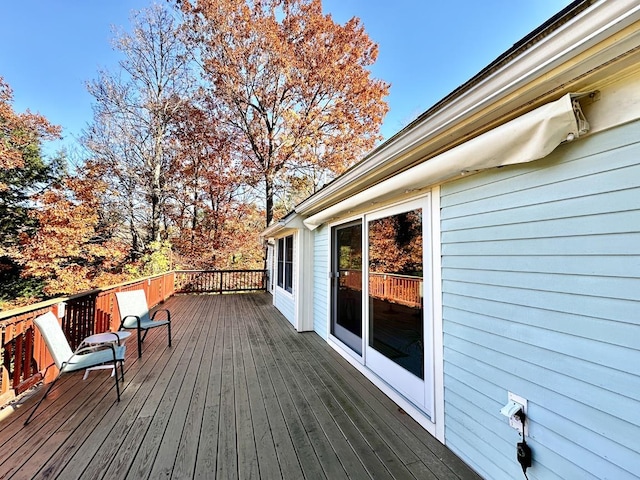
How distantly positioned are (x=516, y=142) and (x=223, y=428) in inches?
114

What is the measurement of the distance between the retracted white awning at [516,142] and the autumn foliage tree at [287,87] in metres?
11.3

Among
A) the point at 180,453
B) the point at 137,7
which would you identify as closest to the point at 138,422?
the point at 180,453

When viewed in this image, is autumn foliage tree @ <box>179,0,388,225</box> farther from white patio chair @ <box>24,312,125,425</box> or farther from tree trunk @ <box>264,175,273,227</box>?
white patio chair @ <box>24,312,125,425</box>

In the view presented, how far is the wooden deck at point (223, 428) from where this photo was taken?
6.38 feet

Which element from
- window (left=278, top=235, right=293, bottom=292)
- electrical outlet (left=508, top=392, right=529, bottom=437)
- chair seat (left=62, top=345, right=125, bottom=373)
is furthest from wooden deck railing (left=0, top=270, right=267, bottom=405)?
electrical outlet (left=508, top=392, right=529, bottom=437)

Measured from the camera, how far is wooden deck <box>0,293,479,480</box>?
194 cm

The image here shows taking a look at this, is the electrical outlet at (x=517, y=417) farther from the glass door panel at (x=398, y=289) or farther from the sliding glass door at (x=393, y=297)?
the glass door panel at (x=398, y=289)

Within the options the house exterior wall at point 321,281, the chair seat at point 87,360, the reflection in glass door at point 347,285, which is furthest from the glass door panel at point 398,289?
the chair seat at point 87,360

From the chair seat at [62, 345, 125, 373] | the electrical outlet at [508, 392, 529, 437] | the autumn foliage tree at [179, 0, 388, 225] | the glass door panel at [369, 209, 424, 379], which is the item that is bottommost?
the chair seat at [62, 345, 125, 373]

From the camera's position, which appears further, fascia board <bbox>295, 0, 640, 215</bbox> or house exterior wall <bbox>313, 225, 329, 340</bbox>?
house exterior wall <bbox>313, 225, 329, 340</bbox>

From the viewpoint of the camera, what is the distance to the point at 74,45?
9.93m

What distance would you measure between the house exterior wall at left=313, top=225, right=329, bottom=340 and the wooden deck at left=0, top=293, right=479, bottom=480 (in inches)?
40.8

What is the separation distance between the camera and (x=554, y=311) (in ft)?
4.89

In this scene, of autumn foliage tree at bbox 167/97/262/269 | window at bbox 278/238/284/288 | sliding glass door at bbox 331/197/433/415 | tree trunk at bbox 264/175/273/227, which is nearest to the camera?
sliding glass door at bbox 331/197/433/415
